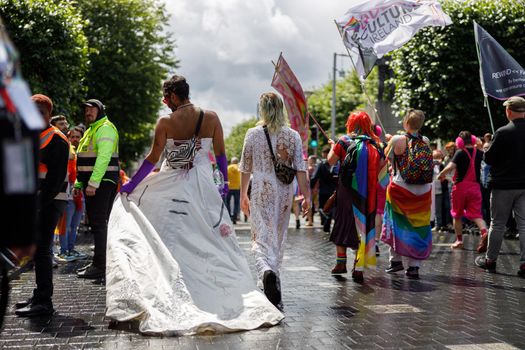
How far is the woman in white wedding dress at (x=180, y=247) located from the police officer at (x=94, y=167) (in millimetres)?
2033

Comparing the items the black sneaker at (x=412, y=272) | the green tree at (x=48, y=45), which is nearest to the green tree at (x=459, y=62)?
the green tree at (x=48, y=45)

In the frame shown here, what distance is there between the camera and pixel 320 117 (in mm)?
62812

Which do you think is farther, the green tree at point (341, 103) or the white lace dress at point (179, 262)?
the green tree at point (341, 103)

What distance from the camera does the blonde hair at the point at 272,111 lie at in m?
6.34

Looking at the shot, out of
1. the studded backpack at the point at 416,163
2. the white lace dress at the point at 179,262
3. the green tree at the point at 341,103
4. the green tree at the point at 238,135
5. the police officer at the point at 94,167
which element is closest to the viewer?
the white lace dress at the point at 179,262

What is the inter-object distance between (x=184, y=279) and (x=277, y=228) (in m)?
1.60

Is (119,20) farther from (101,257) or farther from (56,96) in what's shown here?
(101,257)

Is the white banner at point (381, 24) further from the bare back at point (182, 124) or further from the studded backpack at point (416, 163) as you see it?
A: the bare back at point (182, 124)

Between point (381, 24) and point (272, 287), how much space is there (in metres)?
5.63

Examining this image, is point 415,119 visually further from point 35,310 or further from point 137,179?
point 35,310

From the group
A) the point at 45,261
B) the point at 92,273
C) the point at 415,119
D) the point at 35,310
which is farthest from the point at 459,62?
the point at 35,310

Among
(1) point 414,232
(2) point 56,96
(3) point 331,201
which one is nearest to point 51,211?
(3) point 331,201

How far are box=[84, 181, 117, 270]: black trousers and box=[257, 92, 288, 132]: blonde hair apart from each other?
2.43 m

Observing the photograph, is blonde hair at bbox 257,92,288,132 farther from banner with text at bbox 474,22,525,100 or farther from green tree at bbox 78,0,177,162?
green tree at bbox 78,0,177,162
